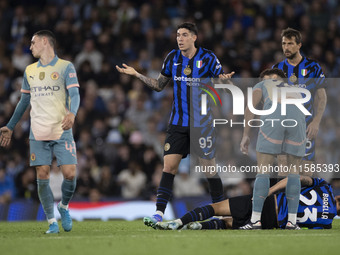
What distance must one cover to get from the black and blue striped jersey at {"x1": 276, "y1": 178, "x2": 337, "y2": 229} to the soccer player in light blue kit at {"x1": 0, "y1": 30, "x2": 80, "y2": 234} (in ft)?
7.49

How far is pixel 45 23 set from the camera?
15.2m

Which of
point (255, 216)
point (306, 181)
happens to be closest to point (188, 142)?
point (255, 216)

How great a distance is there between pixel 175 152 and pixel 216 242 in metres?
1.92

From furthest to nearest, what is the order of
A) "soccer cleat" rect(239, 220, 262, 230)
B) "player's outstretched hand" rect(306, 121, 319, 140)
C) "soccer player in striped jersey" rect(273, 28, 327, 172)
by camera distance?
1. "soccer player in striped jersey" rect(273, 28, 327, 172)
2. "player's outstretched hand" rect(306, 121, 319, 140)
3. "soccer cleat" rect(239, 220, 262, 230)

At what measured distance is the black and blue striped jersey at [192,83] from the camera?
789 cm

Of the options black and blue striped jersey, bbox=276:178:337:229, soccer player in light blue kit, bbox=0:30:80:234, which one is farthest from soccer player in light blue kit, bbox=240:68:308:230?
soccer player in light blue kit, bbox=0:30:80:234

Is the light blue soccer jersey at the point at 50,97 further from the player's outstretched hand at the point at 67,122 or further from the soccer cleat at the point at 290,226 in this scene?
the soccer cleat at the point at 290,226

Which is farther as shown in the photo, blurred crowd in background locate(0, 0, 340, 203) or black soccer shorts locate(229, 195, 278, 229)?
blurred crowd in background locate(0, 0, 340, 203)

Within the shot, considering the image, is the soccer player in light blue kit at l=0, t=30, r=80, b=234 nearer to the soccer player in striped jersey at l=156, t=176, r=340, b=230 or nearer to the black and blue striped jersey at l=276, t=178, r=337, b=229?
the soccer player in striped jersey at l=156, t=176, r=340, b=230

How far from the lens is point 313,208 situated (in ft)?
24.2

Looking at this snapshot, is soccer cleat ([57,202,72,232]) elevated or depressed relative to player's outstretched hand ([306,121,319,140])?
depressed

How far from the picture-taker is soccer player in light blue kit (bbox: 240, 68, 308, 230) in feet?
23.6

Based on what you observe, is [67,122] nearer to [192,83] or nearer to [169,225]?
[169,225]

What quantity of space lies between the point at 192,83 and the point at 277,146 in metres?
1.33
